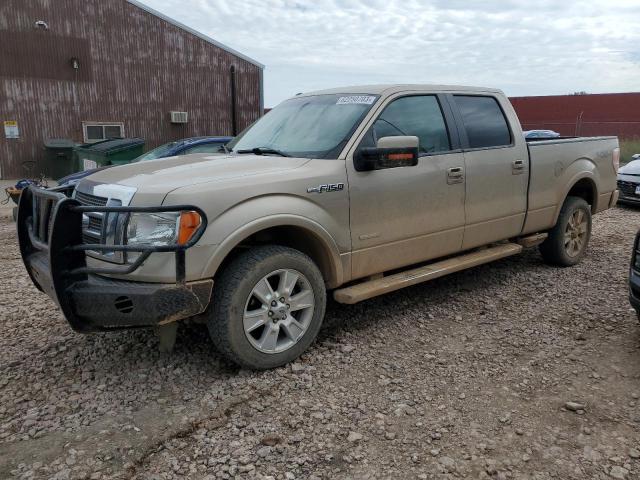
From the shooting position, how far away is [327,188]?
12.0 feet

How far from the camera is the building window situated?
698 inches

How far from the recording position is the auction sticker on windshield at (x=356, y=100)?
13.7 feet

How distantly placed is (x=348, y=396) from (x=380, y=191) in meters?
1.49

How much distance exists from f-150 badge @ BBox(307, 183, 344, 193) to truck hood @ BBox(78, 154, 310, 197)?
213mm

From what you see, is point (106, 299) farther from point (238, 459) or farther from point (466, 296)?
point (466, 296)

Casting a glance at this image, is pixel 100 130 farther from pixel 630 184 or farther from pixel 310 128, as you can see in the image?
pixel 310 128

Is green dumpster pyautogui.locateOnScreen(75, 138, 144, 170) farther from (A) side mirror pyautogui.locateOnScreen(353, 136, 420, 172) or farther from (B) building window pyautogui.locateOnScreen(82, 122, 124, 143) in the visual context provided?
(A) side mirror pyautogui.locateOnScreen(353, 136, 420, 172)

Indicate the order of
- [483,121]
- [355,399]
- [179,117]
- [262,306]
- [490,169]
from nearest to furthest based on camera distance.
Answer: [355,399], [262,306], [490,169], [483,121], [179,117]

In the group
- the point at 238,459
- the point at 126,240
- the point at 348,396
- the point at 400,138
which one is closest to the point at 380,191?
the point at 400,138

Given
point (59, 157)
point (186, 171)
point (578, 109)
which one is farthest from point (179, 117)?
point (578, 109)

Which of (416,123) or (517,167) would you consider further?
(517,167)

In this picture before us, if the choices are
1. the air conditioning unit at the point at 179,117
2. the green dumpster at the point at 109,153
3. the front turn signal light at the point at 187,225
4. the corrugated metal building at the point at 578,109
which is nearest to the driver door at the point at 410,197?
the front turn signal light at the point at 187,225

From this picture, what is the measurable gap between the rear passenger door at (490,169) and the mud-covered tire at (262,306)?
1768 mm

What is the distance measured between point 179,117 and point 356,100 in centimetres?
1626
